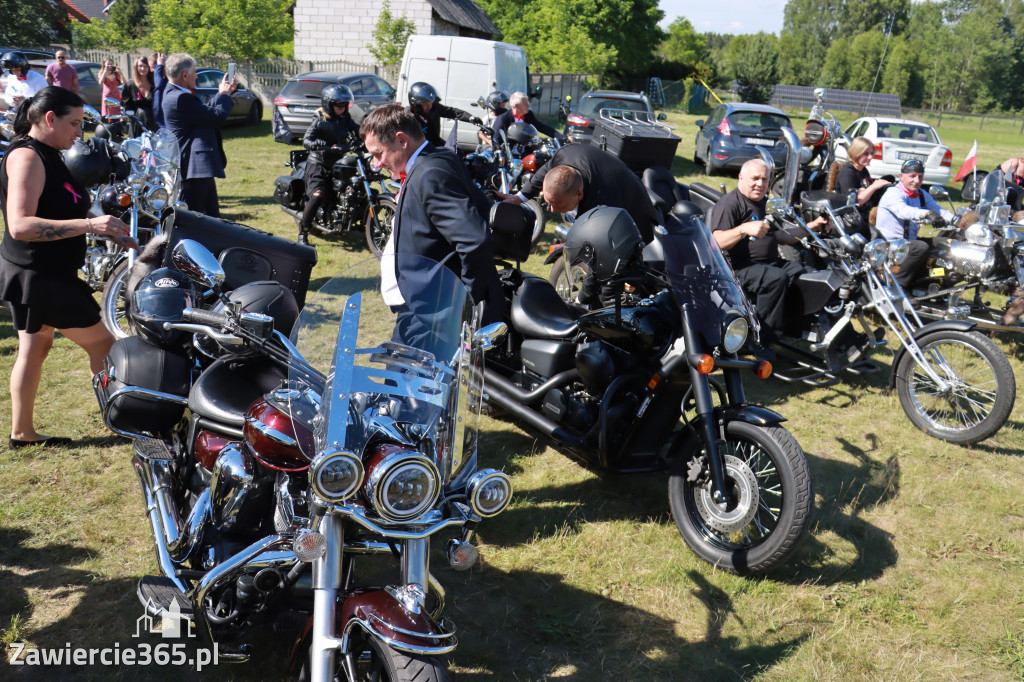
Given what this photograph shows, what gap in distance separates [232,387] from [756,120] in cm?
1482

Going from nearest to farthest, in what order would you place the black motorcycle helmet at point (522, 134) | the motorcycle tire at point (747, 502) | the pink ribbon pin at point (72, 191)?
the motorcycle tire at point (747, 502), the pink ribbon pin at point (72, 191), the black motorcycle helmet at point (522, 134)

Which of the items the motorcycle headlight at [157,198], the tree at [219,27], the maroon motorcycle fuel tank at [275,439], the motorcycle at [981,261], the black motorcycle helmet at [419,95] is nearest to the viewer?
the maroon motorcycle fuel tank at [275,439]

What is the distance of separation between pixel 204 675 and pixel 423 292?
165 cm

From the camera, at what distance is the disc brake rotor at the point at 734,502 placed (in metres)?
3.27

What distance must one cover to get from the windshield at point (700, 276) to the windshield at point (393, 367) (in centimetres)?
145

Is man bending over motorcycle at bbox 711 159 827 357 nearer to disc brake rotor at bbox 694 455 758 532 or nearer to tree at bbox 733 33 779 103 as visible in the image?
disc brake rotor at bbox 694 455 758 532

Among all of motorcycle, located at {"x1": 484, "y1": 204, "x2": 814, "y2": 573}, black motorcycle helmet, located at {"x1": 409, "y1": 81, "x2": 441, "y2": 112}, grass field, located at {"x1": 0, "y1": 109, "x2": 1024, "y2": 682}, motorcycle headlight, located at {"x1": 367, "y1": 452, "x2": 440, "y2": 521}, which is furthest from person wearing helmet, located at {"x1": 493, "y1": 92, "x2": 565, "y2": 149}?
motorcycle headlight, located at {"x1": 367, "y1": 452, "x2": 440, "y2": 521}

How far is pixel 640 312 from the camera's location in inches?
148

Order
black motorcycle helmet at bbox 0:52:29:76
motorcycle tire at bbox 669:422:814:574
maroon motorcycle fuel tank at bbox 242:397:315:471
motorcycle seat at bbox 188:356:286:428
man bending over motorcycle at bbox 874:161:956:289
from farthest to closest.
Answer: black motorcycle helmet at bbox 0:52:29:76 < man bending over motorcycle at bbox 874:161:956:289 < motorcycle tire at bbox 669:422:814:574 < motorcycle seat at bbox 188:356:286:428 < maroon motorcycle fuel tank at bbox 242:397:315:471

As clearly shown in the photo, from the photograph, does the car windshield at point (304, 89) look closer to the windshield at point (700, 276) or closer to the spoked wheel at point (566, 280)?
the spoked wheel at point (566, 280)

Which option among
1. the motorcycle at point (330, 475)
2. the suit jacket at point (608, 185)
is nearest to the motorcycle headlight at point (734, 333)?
the motorcycle at point (330, 475)

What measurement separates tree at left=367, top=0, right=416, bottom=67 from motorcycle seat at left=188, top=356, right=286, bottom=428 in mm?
24790

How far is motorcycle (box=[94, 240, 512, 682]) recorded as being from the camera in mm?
1945

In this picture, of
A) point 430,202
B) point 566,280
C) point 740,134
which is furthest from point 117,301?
point 740,134
